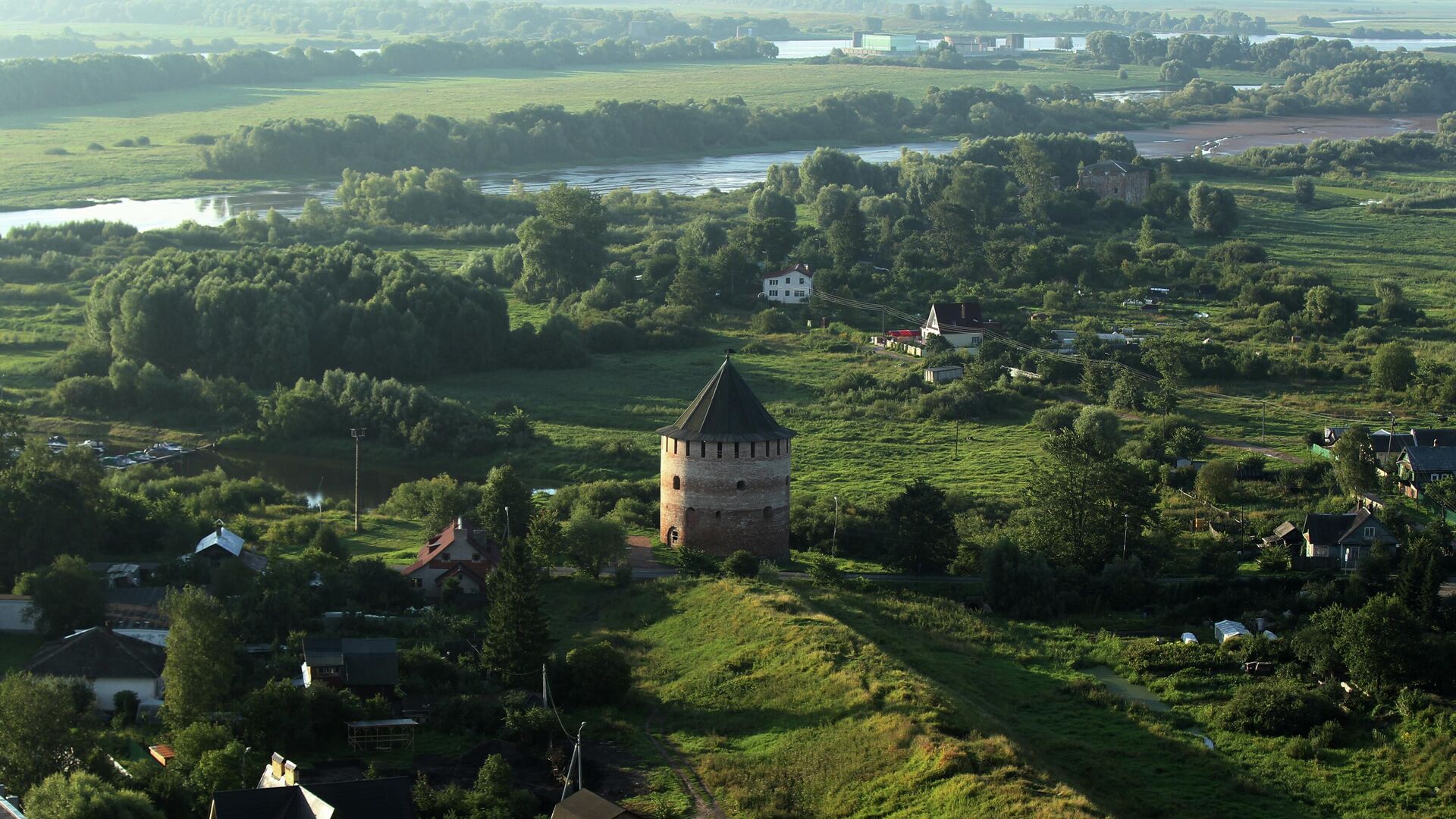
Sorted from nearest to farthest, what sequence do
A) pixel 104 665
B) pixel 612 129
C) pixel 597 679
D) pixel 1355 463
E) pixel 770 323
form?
pixel 597 679
pixel 104 665
pixel 1355 463
pixel 770 323
pixel 612 129

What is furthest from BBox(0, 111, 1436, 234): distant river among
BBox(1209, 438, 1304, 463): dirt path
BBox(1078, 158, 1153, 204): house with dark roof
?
BBox(1209, 438, 1304, 463): dirt path

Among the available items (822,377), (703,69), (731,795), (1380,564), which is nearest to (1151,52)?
(703,69)

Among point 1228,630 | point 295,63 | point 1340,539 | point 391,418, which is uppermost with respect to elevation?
point 295,63

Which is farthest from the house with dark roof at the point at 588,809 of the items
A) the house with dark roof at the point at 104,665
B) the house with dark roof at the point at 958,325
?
the house with dark roof at the point at 958,325

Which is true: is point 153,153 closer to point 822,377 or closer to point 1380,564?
point 822,377

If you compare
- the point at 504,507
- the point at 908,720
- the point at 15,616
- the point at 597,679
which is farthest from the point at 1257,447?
the point at 15,616

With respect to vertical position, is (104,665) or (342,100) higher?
(342,100)

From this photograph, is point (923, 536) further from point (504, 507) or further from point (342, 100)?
point (342, 100)
